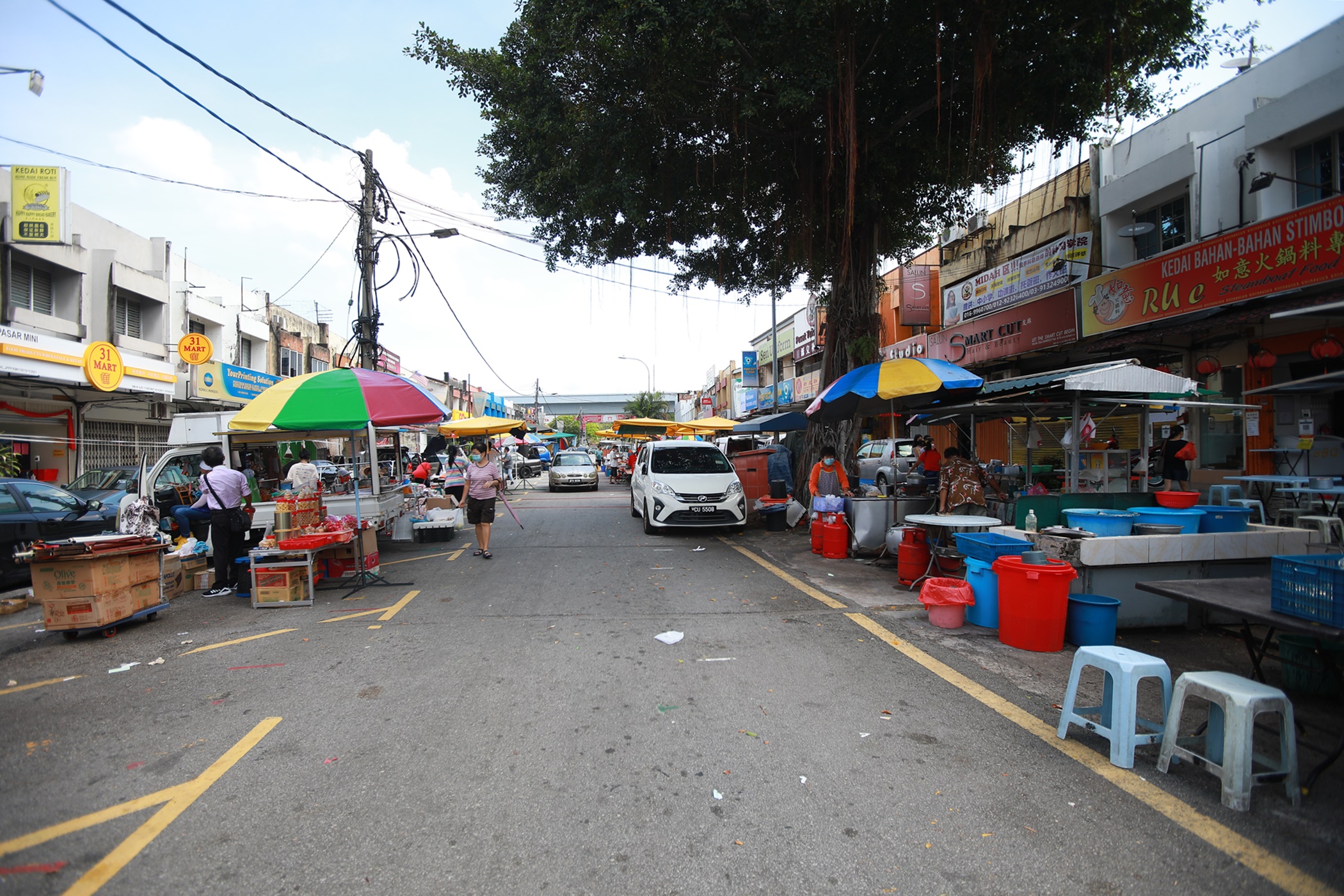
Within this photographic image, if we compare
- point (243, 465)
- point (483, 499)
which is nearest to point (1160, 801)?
point (483, 499)

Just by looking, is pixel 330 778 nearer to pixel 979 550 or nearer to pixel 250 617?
pixel 250 617

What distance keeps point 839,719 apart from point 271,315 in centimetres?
3078

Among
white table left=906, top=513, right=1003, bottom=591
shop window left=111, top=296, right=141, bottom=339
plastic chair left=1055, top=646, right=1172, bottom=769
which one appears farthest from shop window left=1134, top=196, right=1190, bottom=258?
shop window left=111, top=296, right=141, bottom=339

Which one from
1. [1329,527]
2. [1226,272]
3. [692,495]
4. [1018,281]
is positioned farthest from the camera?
[1018,281]

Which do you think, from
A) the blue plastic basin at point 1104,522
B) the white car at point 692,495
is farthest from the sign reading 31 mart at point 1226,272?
the white car at point 692,495

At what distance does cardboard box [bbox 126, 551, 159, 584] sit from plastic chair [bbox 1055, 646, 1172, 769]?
26.1 ft

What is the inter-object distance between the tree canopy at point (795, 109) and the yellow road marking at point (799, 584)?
16.6ft

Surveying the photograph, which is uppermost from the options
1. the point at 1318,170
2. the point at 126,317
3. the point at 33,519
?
the point at 1318,170

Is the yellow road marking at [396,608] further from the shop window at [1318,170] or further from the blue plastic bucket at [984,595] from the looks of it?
A: the shop window at [1318,170]

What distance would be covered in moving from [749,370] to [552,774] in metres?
36.6

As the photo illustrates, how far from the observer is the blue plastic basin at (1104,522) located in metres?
5.81

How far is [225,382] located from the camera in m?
22.3

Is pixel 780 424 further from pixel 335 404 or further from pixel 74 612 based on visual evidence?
pixel 74 612

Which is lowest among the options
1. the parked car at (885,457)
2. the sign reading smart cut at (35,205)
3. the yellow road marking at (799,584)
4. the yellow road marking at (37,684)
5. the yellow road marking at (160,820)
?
the yellow road marking at (37,684)
